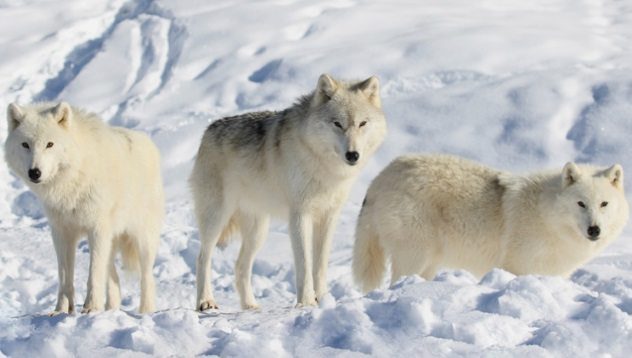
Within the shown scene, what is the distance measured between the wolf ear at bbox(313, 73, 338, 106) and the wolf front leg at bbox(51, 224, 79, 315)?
2149 mm

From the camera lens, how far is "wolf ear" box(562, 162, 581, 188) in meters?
7.76

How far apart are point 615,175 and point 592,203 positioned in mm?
416

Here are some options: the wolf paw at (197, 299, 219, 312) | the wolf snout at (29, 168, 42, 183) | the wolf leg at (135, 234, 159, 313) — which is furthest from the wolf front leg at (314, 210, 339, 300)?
the wolf snout at (29, 168, 42, 183)

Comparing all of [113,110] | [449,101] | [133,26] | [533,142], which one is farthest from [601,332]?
[133,26]

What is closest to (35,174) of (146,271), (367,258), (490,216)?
(146,271)

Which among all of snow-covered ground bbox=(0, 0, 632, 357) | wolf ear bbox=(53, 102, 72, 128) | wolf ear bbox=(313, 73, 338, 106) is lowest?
snow-covered ground bbox=(0, 0, 632, 357)

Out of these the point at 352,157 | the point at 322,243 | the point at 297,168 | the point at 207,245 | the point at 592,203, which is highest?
the point at 352,157

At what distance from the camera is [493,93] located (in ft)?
62.0

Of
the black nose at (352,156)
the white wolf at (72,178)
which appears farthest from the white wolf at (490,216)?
the white wolf at (72,178)

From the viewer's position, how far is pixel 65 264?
7074 millimetres

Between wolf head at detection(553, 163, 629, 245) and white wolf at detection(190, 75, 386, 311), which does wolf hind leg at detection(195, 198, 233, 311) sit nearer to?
white wolf at detection(190, 75, 386, 311)

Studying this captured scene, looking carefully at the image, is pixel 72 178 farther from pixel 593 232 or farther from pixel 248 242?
pixel 593 232

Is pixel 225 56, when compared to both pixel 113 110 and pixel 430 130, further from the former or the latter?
pixel 430 130

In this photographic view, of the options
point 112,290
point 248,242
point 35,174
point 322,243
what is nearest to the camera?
point 35,174
